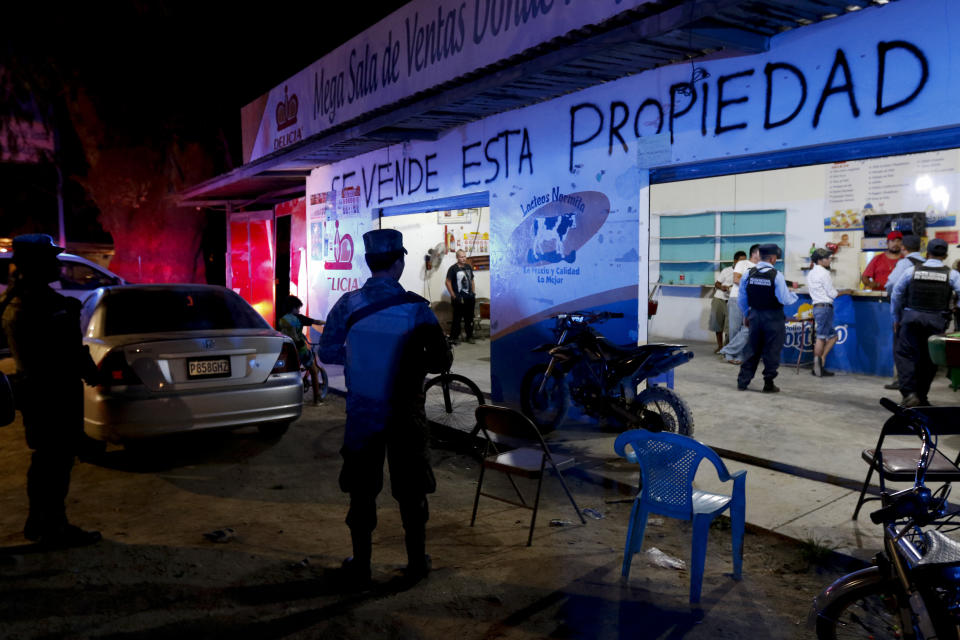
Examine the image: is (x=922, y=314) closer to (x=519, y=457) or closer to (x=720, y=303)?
(x=720, y=303)

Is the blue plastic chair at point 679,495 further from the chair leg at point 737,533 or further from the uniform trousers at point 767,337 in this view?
the uniform trousers at point 767,337

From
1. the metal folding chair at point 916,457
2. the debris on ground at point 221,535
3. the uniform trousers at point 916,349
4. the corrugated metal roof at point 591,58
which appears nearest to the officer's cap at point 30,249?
the debris on ground at point 221,535

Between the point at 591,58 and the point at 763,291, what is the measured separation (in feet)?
15.2

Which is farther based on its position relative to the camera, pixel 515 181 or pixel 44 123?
pixel 44 123

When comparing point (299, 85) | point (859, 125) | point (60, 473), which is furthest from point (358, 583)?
point (299, 85)

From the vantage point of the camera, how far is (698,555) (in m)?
3.69

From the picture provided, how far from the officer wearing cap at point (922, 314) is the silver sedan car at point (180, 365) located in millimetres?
6874

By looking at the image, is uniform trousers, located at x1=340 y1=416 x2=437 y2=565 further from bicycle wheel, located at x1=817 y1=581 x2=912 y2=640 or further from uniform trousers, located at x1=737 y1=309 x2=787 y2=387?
uniform trousers, located at x1=737 y1=309 x2=787 y2=387

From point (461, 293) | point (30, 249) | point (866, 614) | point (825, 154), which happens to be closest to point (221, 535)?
point (30, 249)

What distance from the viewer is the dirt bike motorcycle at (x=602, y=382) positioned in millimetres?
6293

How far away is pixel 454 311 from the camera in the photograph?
14.7 metres

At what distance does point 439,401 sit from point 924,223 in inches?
313

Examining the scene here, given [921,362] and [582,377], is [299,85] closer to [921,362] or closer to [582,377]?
[582,377]

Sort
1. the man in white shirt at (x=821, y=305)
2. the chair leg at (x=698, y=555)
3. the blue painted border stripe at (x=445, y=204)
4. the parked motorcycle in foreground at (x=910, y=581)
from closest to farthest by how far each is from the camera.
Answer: the parked motorcycle in foreground at (x=910, y=581)
the chair leg at (x=698, y=555)
the blue painted border stripe at (x=445, y=204)
the man in white shirt at (x=821, y=305)
